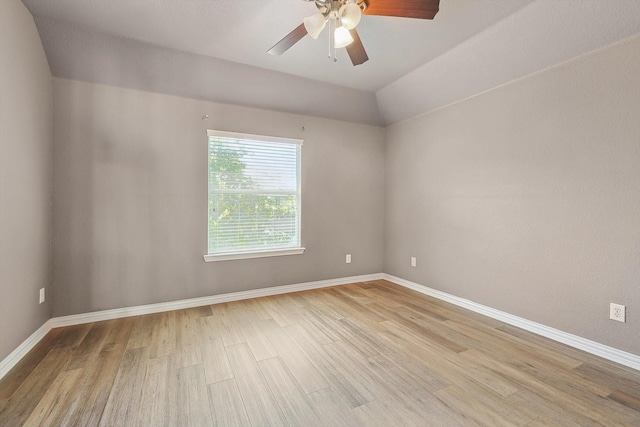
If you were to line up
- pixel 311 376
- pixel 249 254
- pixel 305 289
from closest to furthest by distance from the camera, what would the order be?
pixel 311 376 < pixel 249 254 < pixel 305 289

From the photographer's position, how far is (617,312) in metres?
2.10

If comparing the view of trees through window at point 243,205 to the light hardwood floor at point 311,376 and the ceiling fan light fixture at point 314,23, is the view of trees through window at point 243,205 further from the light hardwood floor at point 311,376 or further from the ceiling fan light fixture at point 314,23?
the ceiling fan light fixture at point 314,23

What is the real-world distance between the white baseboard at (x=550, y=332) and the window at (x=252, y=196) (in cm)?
199

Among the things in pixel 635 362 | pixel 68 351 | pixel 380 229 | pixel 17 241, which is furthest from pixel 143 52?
pixel 635 362

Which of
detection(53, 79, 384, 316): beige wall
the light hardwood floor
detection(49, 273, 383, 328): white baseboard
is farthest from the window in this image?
the light hardwood floor

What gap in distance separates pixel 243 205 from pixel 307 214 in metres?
0.88

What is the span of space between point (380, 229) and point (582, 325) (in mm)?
2520

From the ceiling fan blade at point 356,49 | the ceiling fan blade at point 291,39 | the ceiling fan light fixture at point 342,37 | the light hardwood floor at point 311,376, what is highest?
the ceiling fan blade at point 291,39

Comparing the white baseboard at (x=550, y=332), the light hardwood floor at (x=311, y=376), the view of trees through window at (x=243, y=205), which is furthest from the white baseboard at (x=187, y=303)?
the white baseboard at (x=550, y=332)

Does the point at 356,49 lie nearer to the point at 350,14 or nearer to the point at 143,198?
the point at 350,14

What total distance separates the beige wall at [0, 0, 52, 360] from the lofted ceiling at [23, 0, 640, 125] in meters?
0.30

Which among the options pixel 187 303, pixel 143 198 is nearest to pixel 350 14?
pixel 143 198

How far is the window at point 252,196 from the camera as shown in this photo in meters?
3.31

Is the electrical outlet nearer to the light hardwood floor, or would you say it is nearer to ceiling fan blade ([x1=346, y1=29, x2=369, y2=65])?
the light hardwood floor
